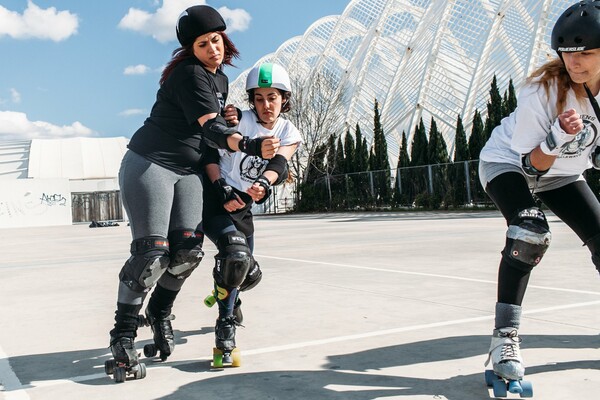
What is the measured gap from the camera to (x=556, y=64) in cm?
299

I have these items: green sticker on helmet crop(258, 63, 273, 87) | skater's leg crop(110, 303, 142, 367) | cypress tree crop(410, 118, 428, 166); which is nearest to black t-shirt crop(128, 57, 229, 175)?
green sticker on helmet crop(258, 63, 273, 87)

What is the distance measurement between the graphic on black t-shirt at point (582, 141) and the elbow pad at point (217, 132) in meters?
1.64

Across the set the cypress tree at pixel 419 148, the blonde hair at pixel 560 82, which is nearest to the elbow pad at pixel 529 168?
the blonde hair at pixel 560 82

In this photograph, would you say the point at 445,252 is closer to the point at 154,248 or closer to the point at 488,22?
the point at 154,248

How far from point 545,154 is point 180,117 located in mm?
1957

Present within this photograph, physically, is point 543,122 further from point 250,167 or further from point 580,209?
point 250,167

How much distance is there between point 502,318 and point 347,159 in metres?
40.1

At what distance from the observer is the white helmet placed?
3785mm

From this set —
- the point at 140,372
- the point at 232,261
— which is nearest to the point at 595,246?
the point at 232,261

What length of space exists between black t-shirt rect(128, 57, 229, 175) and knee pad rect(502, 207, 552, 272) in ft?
5.48

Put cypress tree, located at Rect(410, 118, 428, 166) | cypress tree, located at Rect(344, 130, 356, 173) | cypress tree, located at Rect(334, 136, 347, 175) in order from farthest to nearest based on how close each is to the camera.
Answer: cypress tree, located at Rect(334, 136, 347, 175), cypress tree, located at Rect(344, 130, 356, 173), cypress tree, located at Rect(410, 118, 428, 166)

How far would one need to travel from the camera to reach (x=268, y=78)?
3.78 metres

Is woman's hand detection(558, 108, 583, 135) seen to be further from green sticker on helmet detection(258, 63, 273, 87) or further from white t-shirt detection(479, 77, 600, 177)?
green sticker on helmet detection(258, 63, 273, 87)

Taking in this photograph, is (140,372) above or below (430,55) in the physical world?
below
